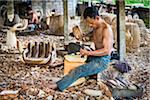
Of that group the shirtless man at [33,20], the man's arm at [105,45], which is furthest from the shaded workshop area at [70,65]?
the man's arm at [105,45]

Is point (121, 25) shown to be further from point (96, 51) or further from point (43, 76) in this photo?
point (96, 51)

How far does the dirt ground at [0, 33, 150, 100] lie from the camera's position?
187 inches

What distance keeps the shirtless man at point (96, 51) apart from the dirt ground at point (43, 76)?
0.67 feet

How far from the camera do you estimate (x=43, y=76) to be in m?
5.83

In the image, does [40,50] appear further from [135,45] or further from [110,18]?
[110,18]

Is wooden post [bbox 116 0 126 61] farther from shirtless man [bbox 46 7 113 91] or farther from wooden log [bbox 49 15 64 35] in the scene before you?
wooden log [bbox 49 15 64 35]

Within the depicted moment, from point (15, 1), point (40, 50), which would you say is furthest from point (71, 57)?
point (15, 1)

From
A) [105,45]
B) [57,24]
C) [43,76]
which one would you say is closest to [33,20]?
[57,24]

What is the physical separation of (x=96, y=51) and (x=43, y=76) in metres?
1.53

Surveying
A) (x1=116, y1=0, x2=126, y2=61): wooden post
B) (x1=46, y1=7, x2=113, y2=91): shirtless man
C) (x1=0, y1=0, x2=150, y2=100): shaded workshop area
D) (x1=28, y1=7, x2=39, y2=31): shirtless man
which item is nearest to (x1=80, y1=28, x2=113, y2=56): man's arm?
(x1=46, y1=7, x2=113, y2=91): shirtless man

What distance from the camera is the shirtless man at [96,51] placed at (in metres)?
4.47

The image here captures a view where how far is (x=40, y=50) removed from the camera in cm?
676

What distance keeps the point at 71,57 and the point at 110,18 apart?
3.78m

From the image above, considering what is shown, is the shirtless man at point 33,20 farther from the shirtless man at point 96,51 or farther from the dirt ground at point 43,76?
the shirtless man at point 96,51
